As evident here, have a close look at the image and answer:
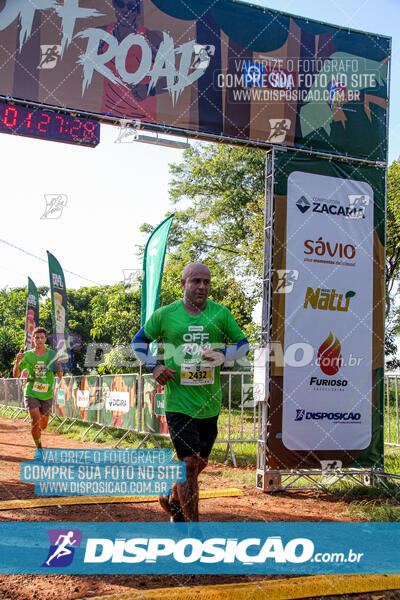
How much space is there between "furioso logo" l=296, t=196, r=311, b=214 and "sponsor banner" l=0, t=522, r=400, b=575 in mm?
4250

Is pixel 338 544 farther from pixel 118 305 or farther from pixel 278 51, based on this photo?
pixel 118 305

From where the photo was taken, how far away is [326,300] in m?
7.77

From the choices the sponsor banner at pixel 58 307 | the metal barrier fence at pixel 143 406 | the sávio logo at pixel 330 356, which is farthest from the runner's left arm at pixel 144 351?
the sponsor banner at pixel 58 307

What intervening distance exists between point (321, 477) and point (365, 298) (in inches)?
105

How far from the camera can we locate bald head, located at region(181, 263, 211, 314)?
4645mm

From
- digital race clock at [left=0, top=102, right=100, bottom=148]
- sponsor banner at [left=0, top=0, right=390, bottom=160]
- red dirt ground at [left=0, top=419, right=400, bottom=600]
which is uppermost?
sponsor banner at [left=0, top=0, right=390, bottom=160]

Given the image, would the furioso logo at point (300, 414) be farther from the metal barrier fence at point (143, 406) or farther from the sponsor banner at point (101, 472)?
the sponsor banner at point (101, 472)

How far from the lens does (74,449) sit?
1150 centimetres

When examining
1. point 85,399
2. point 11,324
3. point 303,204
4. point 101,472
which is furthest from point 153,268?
point 11,324

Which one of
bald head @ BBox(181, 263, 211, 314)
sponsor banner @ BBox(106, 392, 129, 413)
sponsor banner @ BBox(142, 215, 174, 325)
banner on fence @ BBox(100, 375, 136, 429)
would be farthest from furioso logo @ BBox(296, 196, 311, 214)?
sponsor banner @ BBox(106, 392, 129, 413)

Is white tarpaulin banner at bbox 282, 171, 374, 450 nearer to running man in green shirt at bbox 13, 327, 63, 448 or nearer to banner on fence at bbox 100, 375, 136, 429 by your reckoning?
running man in green shirt at bbox 13, 327, 63, 448

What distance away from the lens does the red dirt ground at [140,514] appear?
3.64m

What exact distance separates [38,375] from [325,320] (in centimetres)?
459

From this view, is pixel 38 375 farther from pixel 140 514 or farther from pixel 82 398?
pixel 82 398
